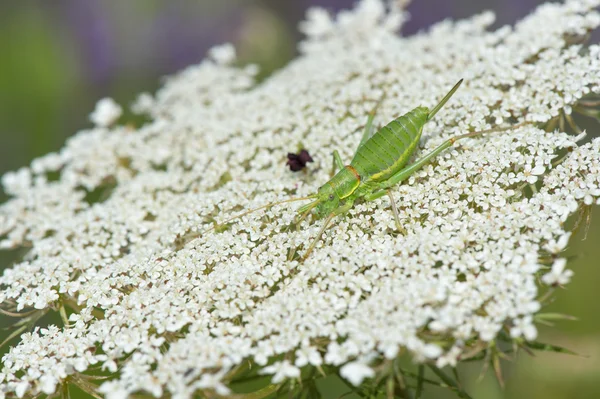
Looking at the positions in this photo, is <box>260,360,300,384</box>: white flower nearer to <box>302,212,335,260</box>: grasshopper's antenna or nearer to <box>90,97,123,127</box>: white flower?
<box>302,212,335,260</box>: grasshopper's antenna

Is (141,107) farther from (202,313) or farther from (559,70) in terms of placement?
(559,70)

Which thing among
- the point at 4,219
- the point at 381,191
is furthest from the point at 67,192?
the point at 381,191

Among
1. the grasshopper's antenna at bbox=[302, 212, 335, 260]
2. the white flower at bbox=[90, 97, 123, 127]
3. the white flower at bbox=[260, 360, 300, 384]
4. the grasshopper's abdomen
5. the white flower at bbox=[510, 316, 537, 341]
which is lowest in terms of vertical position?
the white flower at bbox=[510, 316, 537, 341]

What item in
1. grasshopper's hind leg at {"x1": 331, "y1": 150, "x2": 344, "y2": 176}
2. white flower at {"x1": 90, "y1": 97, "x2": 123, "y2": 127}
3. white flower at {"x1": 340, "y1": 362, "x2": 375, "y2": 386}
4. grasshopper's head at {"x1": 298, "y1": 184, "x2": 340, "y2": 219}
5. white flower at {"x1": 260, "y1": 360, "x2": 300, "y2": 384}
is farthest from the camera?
white flower at {"x1": 90, "y1": 97, "x2": 123, "y2": 127}

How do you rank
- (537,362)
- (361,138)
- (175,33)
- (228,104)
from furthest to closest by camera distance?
1. (175,33)
2. (228,104)
3. (537,362)
4. (361,138)

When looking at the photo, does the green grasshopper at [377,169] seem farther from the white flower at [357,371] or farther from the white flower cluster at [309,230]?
the white flower at [357,371]

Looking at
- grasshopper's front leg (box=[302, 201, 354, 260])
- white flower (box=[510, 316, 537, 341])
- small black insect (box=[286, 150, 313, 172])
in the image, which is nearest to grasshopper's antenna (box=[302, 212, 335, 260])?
grasshopper's front leg (box=[302, 201, 354, 260])

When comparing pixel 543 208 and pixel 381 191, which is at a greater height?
pixel 381 191

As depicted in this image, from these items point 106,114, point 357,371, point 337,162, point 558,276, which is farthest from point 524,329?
point 106,114
